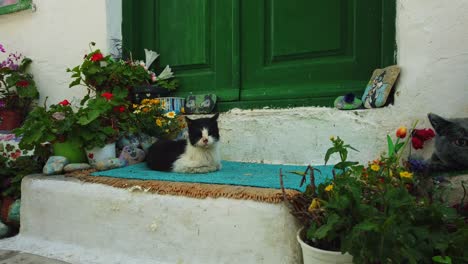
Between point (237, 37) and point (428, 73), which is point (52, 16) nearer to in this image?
point (237, 37)

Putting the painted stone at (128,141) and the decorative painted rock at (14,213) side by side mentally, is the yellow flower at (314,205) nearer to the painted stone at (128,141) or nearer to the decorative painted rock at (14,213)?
the painted stone at (128,141)

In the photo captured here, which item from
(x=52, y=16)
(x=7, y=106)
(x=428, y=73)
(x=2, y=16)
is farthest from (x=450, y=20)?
(x=2, y=16)

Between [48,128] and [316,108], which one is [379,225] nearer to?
[316,108]

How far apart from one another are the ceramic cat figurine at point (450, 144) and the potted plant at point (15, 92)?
3.57 metres

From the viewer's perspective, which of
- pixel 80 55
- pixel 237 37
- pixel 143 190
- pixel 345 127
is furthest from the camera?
pixel 80 55

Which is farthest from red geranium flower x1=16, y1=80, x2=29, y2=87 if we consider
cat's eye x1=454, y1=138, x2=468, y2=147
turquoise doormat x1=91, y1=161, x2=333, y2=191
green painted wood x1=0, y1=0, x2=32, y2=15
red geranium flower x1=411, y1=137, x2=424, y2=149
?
cat's eye x1=454, y1=138, x2=468, y2=147

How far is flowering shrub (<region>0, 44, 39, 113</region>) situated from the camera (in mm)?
3453

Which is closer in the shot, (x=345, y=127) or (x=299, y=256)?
(x=299, y=256)

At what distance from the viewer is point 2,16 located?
3.76 m

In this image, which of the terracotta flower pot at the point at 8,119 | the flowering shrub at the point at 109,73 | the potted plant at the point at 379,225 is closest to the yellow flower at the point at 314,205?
the potted plant at the point at 379,225

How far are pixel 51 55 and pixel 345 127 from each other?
2964mm

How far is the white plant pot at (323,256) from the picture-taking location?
1.14m

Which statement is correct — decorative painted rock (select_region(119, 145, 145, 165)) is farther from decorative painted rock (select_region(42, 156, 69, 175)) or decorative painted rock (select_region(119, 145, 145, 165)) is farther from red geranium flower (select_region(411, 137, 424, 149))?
red geranium flower (select_region(411, 137, 424, 149))

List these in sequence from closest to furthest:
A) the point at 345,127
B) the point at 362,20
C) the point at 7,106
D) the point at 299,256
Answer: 1. the point at 299,256
2. the point at 345,127
3. the point at 362,20
4. the point at 7,106
